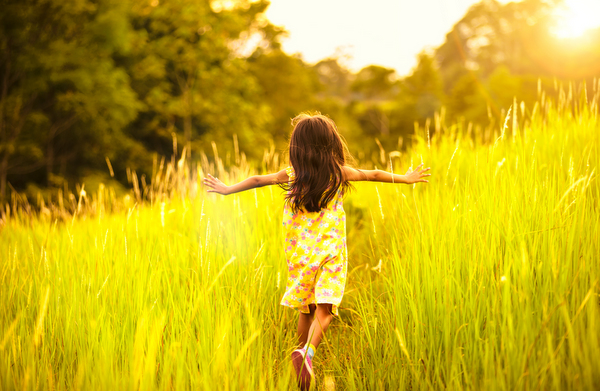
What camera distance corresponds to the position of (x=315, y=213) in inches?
98.7

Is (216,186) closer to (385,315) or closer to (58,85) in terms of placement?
(385,315)

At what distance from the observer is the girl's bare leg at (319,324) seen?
7.10ft

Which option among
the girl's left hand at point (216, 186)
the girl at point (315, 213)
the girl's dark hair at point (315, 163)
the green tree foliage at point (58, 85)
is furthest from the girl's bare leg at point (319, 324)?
the green tree foliage at point (58, 85)

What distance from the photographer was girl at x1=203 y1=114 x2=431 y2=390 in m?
2.40

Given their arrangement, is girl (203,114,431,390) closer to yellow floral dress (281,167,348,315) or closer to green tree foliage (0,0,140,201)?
yellow floral dress (281,167,348,315)

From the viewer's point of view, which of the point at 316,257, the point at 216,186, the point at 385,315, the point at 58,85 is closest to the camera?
the point at 385,315

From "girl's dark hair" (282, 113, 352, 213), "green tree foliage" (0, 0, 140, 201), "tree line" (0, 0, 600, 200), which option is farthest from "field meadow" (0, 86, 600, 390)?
"green tree foliage" (0, 0, 140, 201)

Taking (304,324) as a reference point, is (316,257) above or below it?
above

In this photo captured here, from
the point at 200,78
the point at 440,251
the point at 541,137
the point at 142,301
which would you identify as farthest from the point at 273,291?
the point at 200,78

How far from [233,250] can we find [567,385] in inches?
95.1

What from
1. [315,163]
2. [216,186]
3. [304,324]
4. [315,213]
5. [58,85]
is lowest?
[304,324]

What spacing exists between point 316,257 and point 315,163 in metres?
0.63

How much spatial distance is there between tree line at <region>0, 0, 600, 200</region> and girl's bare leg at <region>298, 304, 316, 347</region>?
9.62 feet

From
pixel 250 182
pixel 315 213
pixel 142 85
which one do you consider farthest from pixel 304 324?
pixel 142 85
